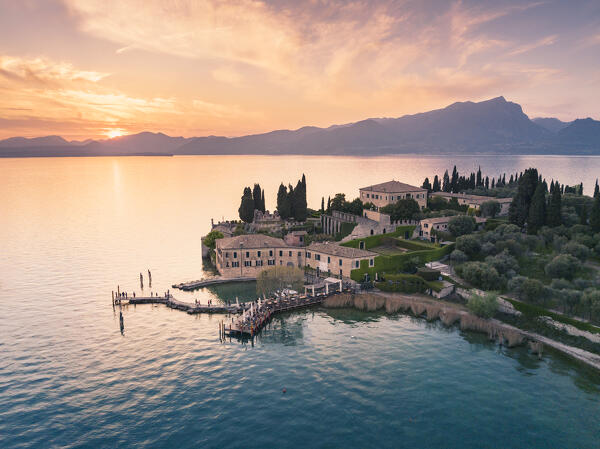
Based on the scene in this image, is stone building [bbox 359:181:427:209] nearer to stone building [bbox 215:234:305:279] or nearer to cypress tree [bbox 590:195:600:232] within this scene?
stone building [bbox 215:234:305:279]

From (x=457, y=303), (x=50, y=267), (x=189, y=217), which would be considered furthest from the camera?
(x=189, y=217)

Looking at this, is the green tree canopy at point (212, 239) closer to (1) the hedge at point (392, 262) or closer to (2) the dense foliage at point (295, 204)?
(2) the dense foliage at point (295, 204)

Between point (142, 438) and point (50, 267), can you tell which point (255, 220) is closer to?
point (50, 267)

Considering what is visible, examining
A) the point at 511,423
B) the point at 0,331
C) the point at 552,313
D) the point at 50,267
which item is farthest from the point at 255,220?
the point at 511,423

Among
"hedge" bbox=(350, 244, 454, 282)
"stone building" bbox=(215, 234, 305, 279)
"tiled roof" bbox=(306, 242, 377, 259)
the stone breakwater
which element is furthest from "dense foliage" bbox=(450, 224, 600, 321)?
"stone building" bbox=(215, 234, 305, 279)

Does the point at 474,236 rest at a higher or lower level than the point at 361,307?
higher

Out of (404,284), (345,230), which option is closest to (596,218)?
(404,284)

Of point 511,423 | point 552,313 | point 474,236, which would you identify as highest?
point 474,236

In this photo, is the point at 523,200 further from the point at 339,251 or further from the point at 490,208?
the point at 339,251
